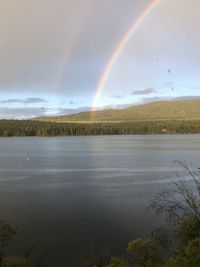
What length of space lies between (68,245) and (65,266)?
89.7 inches

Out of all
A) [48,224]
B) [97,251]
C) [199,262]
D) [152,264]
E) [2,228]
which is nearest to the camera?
[199,262]

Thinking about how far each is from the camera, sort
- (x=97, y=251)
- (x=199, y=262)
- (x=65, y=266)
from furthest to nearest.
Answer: (x=97, y=251) → (x=65, y=266) → (x=199, y=262)

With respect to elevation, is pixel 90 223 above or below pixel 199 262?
below

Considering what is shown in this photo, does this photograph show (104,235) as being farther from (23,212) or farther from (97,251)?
(23,212)

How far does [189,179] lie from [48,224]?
14.6 metres

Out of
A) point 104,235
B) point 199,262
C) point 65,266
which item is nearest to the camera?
point 199,262

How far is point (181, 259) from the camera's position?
906 cm

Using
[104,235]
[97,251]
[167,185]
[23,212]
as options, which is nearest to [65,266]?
[97,251]

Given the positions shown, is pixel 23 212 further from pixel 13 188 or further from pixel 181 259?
pixel 181 259

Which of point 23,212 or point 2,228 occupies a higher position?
point 2,228

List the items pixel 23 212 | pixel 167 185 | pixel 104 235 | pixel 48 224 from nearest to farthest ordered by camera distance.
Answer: pixel 104 235 → pixel 48 224 → pixel 23 212 → pixel 167 185

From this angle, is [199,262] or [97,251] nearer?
[199,262]

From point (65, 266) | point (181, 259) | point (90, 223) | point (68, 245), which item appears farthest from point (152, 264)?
point (90, 223)

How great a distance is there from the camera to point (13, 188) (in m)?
31.9
